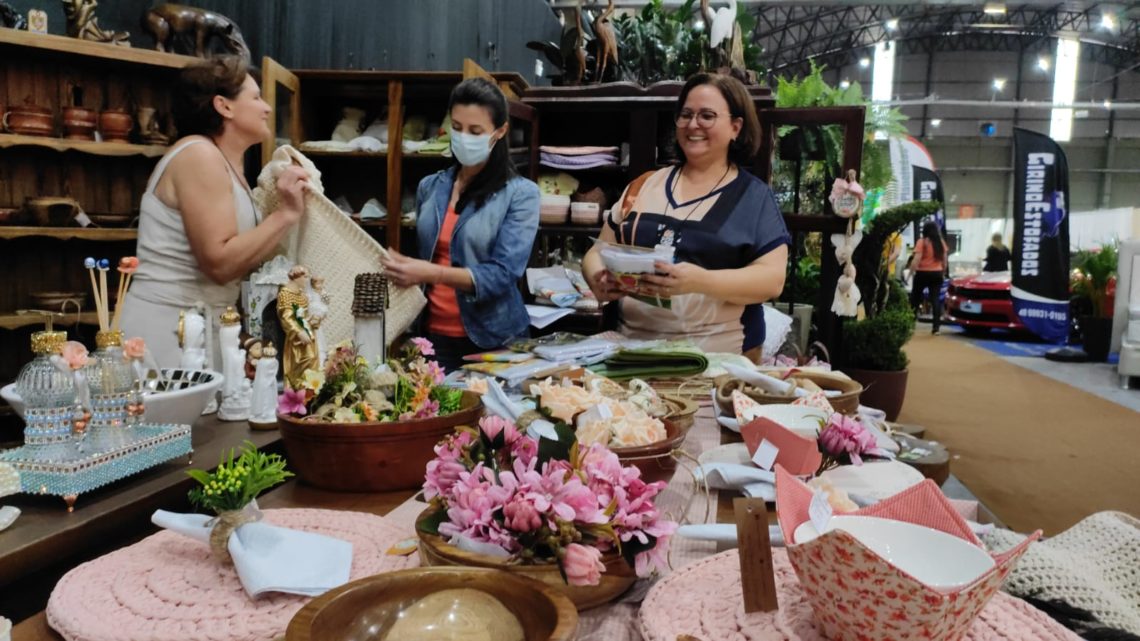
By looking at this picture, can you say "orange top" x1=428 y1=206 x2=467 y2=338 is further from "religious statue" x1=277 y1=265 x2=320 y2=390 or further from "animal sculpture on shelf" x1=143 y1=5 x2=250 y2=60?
"animal sculpture on shelf" x1=143 y1=5 x2=250 y2=60

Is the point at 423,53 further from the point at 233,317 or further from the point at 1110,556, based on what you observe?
the point at 1110,556

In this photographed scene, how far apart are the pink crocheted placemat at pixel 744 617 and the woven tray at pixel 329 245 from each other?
1.47 m

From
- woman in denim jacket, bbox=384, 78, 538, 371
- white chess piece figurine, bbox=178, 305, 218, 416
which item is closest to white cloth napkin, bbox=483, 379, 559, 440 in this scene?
white chess piece figurine, bbox=178, 305, 218, 416

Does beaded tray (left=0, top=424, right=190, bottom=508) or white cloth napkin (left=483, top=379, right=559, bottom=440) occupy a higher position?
white cloth napkin (left=483, top=379, right=559, bottom=440)

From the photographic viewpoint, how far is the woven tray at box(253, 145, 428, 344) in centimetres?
220

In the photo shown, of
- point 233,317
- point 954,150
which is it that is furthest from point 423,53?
point 954,150

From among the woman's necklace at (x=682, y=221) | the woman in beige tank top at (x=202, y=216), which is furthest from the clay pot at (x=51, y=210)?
the woman's necklace at (x=682, y=221)

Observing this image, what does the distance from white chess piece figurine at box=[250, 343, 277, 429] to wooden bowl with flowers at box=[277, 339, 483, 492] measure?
29 centimetres

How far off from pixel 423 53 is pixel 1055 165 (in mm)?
7231

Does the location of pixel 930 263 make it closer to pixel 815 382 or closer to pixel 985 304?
pixel 985 304

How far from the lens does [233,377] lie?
1.65 m

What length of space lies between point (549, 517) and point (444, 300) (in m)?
1.85

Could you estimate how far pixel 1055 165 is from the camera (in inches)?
352

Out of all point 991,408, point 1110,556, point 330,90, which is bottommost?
point 991,408
